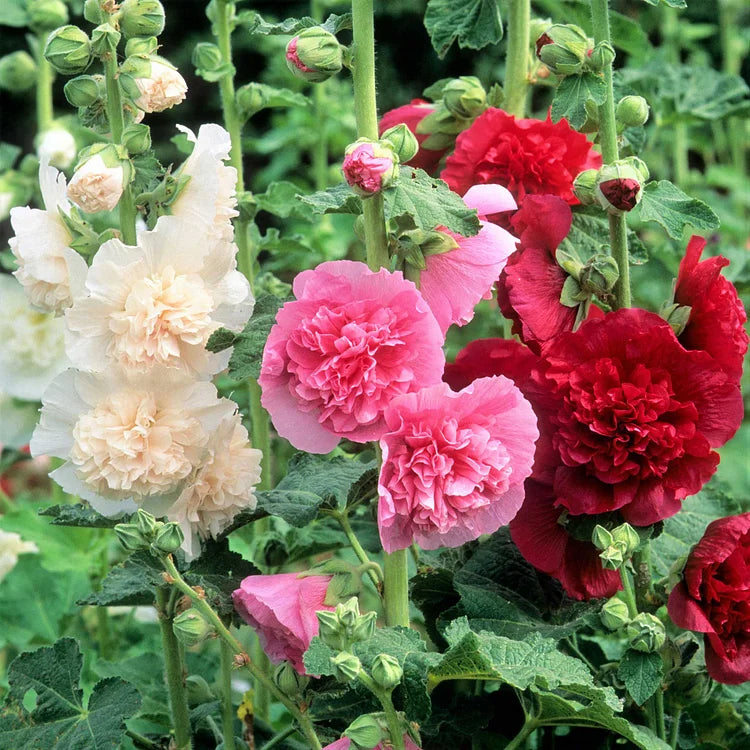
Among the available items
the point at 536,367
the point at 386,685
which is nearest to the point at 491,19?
the point at 536,367

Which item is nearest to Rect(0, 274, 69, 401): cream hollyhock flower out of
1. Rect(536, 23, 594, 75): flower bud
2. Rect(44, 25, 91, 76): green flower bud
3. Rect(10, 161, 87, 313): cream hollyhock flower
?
Rect(10, 161, 87, 313): cream hollyhock flower

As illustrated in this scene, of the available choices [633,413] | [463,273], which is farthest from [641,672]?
[463,273]

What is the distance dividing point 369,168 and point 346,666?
29 cm

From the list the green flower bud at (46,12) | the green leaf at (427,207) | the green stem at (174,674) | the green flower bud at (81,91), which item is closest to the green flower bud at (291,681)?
the green stem at (174,674)

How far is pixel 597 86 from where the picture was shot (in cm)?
83

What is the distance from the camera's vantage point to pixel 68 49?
80 cm

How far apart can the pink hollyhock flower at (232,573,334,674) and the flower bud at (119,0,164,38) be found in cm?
39

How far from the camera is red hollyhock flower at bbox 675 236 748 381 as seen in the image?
829mm

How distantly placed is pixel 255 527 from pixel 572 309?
1.44 feet

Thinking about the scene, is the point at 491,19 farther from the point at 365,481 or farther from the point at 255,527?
the point at 255,527

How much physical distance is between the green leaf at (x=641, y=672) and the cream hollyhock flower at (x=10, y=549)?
87 cm

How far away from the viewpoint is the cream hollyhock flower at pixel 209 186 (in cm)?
80

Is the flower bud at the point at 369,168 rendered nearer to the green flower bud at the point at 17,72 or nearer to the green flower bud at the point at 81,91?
the green flower bud at the point at 81,91

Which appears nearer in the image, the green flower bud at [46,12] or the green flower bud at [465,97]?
the green flower bud at [465,97]
